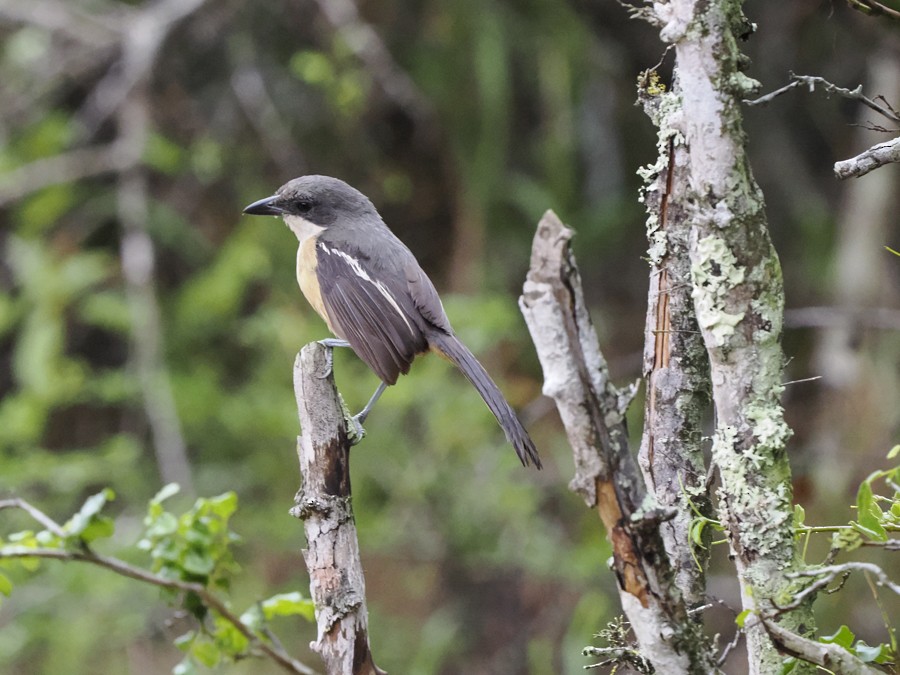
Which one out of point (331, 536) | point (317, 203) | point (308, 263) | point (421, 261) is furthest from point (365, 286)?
point (421, 261)

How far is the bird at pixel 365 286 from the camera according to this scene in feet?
11.1

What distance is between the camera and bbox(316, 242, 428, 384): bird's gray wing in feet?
11.1

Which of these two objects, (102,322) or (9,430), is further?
(102,322)

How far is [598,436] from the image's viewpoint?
1.52m

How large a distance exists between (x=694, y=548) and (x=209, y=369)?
5.19 m

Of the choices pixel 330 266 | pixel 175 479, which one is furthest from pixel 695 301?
pixel 175 479

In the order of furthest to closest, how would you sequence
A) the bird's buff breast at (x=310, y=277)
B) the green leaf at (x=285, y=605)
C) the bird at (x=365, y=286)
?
the bird's buff breast at (x=310, y=277), the bird at (x=365, y=286), the green leaf at (x=285, y=605)

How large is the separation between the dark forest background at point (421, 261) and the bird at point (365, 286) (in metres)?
1.57

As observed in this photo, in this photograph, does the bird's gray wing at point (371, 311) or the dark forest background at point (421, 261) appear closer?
the bird's gray wing at point (371, 311)

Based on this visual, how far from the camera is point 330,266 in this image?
3.73 m

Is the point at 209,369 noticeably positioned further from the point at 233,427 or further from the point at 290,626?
the point at 290,626

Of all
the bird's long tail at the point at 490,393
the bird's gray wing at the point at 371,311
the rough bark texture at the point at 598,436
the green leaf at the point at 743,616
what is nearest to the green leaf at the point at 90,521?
the rough bark texture at the point at 598,436

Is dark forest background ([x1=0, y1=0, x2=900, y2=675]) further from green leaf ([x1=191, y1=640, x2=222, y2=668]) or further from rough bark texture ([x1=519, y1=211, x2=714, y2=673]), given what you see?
rough bark texture ([x1=519, y1=211, x2=714, y2=673])

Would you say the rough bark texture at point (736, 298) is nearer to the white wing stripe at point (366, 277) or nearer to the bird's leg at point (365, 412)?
the bird's leg at point (365, 412)
